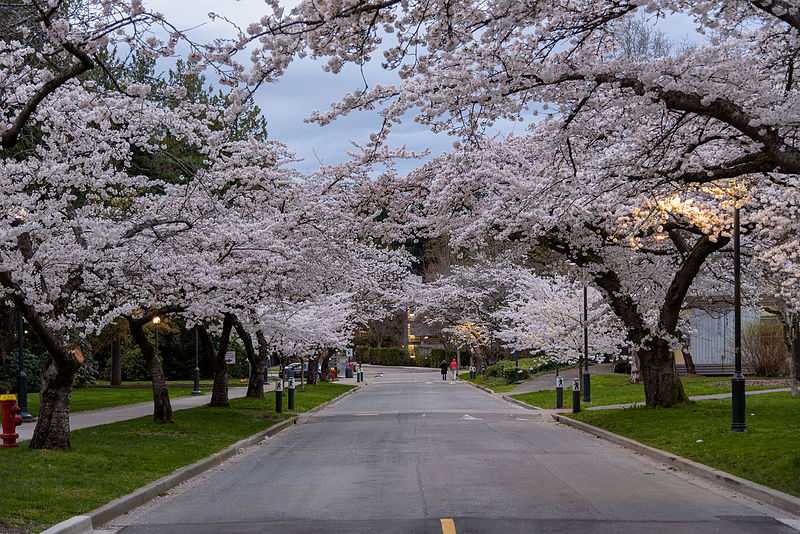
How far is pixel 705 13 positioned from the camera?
9.62 m

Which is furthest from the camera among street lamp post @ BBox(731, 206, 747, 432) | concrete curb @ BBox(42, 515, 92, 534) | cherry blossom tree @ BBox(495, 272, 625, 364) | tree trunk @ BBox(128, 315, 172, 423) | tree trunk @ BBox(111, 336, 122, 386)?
tree trunk @ BBox(111, 336, 122, 386)

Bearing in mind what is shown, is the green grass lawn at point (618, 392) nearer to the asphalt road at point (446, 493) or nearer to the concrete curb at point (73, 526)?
the asphalt road at point (446, 493)

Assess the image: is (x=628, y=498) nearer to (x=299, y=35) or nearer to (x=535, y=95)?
(x=535, y=95)

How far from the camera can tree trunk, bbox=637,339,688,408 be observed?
2412cm

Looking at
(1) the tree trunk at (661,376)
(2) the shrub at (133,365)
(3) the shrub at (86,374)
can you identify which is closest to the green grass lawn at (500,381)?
(3) the shrub at (86,374)

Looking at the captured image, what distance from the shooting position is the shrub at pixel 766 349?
141ft

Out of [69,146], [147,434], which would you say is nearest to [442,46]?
[69,146]

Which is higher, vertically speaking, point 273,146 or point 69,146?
point 273,146

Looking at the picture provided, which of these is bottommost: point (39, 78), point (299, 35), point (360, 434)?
point (360, 434)

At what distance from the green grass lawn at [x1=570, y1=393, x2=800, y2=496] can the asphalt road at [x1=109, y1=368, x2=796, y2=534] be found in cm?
73

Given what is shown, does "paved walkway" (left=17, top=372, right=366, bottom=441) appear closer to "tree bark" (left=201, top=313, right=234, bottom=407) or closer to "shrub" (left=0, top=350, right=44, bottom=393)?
"tree bark" (left=201, top=313, right=234, bottom=407)

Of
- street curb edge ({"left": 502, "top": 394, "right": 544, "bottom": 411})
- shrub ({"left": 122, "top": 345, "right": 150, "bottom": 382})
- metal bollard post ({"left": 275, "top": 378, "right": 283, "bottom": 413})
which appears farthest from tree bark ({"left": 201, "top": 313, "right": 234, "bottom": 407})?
shrub ({"left": 122, "top": 345, "right": 150, "bottom": 382})

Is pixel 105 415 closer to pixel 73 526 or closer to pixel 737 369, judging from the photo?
pixel 737 369

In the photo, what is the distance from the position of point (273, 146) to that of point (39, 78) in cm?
887
